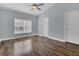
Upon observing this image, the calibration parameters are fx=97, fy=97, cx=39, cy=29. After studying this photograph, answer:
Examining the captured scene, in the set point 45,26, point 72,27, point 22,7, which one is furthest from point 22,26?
point 72,27

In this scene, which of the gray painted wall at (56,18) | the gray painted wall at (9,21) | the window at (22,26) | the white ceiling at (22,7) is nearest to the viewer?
the white ceiling at (22,7)

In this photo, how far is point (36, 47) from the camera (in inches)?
94.7

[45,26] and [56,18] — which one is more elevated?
[56,18]

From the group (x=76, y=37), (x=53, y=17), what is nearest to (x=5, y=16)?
(x=53, y=17)

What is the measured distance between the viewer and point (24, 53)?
2262 millimetres

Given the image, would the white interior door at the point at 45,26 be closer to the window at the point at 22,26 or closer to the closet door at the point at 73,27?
the window at the point at 22,26

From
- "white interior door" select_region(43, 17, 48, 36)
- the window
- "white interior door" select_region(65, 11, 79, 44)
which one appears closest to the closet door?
"white interior door" select_region(65, 11, 79, 44)

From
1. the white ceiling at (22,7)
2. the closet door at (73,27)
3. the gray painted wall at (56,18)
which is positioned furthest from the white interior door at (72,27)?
the white ceiling at (22,7)

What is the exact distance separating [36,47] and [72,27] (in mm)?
1089

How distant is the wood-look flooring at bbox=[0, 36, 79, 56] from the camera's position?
2260 millimetres

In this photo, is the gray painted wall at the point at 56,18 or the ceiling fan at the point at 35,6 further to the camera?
the gray painted wall at the point at 56,18

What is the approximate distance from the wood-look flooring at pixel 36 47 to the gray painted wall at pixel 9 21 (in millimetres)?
181

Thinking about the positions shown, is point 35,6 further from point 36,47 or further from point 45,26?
point 36,47

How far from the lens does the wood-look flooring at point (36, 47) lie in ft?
7.41
